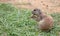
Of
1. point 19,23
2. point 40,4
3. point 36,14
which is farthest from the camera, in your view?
point 40,4

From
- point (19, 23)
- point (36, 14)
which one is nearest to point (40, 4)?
point (36, 14)

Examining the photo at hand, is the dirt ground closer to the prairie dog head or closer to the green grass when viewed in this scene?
the green grass

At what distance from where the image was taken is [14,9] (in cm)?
878

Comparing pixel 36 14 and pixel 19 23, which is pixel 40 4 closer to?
pixel 36 14

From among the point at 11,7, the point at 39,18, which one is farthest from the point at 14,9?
the point at 39,18

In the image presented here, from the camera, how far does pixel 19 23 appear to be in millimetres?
7383

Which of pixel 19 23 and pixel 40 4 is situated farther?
pixel 40 4

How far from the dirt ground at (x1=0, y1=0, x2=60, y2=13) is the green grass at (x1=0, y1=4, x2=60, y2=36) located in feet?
2.52

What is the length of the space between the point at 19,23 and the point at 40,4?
9.59 feet

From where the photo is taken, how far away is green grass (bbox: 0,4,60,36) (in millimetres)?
6738

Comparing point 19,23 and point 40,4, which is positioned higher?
point 19,23

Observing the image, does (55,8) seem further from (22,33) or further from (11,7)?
(22,33)

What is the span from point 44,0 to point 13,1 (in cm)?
156

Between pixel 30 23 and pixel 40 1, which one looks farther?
pixel 40 1
